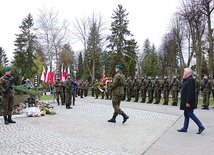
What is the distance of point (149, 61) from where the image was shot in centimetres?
6431

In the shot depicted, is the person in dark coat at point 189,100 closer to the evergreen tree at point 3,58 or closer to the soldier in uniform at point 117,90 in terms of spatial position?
the soldier in uniform at point 117,90

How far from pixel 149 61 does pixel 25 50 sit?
32062mm

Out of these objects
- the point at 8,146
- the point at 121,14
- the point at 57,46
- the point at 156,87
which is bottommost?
the point at 8,146

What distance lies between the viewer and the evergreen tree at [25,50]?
47094 millimetres

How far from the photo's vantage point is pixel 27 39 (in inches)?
1877

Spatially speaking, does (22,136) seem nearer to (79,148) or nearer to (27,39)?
(79,148)

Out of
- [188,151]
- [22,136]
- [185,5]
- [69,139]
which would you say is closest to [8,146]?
[22,136]

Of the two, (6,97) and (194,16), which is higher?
(194,16)

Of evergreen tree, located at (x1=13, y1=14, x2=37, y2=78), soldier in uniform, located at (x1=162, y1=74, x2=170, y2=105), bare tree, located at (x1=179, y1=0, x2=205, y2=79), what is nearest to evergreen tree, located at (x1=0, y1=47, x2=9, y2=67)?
evergreen tree, located at (x1=13, y1=14, x2=37, y2=78)

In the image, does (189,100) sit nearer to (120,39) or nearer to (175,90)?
(175,90)

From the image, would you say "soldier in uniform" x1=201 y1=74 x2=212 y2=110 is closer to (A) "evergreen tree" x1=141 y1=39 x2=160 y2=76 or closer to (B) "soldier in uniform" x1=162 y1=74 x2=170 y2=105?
(B) "soldier in uniform" x1=162 y1=74 x2=170 y2=105

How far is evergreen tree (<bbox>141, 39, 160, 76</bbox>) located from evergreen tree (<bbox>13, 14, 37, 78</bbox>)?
96.7 ft

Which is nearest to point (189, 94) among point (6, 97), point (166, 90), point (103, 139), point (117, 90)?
point (117, 90)

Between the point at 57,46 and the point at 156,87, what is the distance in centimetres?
2506
